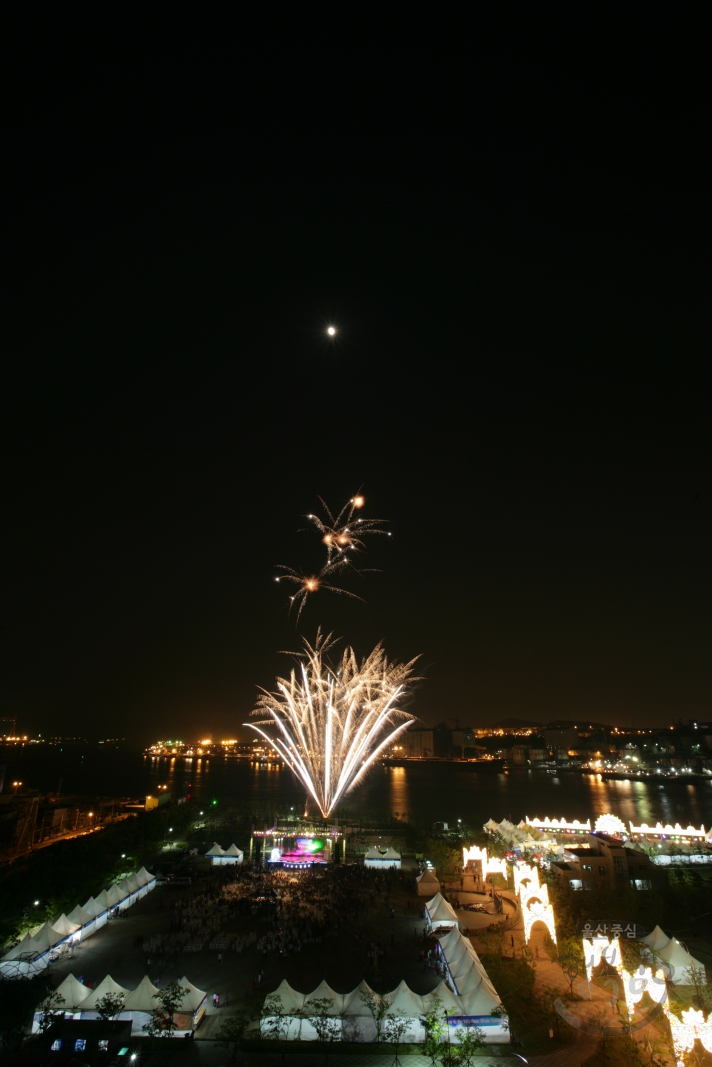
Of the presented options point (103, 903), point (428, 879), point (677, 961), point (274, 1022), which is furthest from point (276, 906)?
point (677, 961)

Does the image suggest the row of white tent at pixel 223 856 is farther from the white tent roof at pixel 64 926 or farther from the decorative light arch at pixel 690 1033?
the decorative light arch at pixel 690 1033

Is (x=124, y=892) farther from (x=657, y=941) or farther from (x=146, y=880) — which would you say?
(x=657, y=941)

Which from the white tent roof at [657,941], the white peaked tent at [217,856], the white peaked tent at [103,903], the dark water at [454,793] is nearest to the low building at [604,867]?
the white tent roof at [657,941]

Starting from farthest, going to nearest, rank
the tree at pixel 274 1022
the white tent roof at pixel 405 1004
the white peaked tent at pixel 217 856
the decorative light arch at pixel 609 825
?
the decorative light arch at pixel 609 825
the white peaked tent at pixel 217 856
the white tent roof at pixel 405 1004
the tree at pixel 274 1022

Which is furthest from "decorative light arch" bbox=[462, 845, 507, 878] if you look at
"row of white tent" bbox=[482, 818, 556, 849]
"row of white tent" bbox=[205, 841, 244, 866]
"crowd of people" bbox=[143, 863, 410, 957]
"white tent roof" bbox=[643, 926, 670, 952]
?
"row of white tent" bbox=[205, 841, 244, 866]

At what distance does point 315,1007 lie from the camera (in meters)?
9.83

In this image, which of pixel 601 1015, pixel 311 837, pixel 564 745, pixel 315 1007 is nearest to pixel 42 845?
pixel 311 837

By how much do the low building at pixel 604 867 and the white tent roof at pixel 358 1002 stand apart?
34.3 feet

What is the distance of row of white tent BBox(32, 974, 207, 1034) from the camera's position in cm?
972

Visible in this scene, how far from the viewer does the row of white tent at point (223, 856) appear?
22.0 metres

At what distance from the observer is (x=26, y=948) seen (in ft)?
40.9

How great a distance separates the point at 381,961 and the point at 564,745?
4972 inches

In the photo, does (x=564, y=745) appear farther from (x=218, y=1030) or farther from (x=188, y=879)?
(x=218, y=1030)

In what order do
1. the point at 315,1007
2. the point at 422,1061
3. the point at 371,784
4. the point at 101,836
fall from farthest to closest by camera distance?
1. the point at 371,784
2. the point at 101,836
3. the point at 315,1007
4. the point at 422,1061
